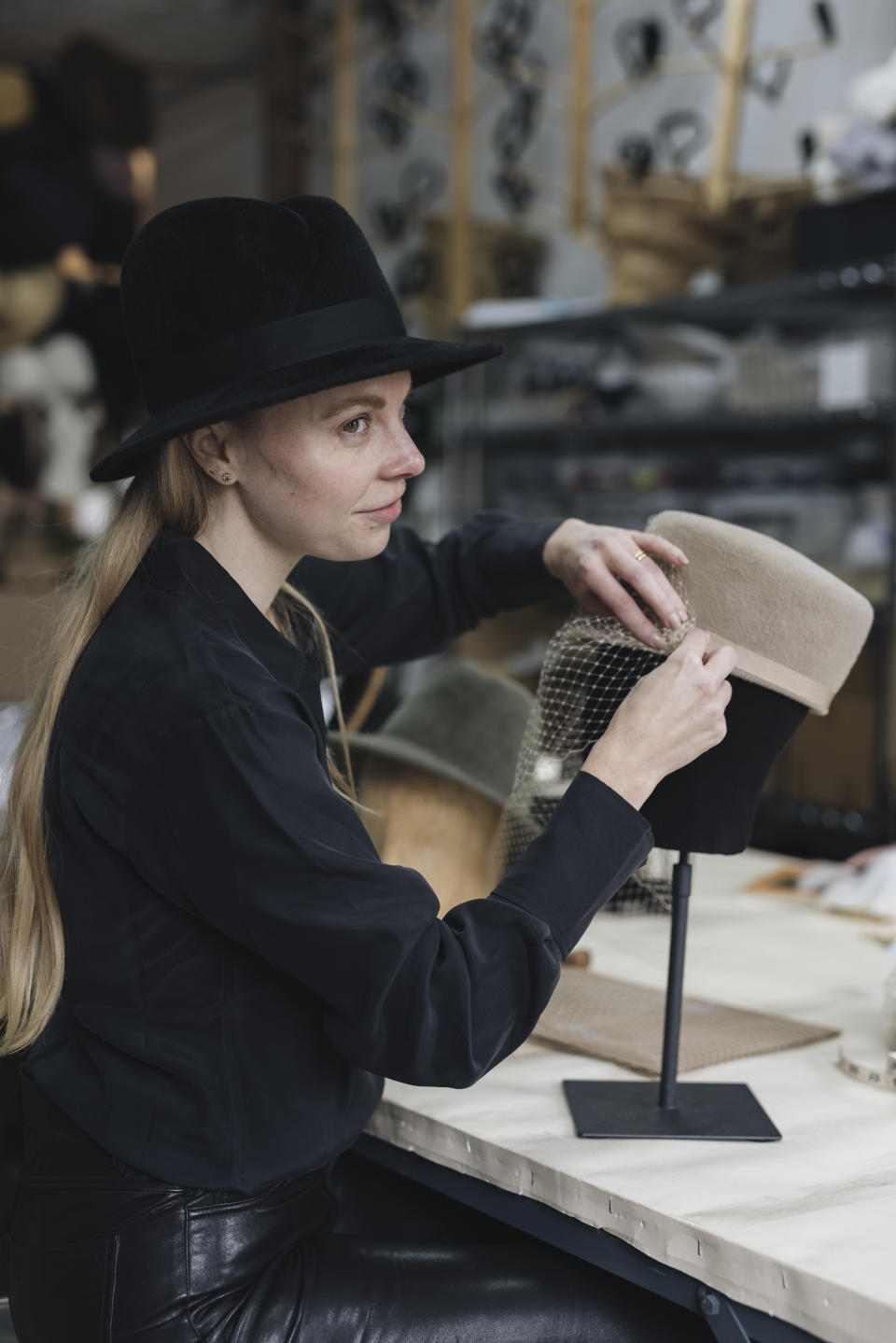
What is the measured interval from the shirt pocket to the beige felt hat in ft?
2.23

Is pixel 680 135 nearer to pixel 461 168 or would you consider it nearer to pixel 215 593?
pixel 461 168

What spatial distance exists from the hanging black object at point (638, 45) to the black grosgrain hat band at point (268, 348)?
395cm

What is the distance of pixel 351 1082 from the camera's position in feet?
3.48

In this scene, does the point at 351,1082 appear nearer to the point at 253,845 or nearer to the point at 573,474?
the point at 253,845

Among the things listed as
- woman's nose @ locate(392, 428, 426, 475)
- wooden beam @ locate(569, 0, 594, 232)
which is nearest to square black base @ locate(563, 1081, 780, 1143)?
woman's nose @ locate(392, 428, 426, 475)

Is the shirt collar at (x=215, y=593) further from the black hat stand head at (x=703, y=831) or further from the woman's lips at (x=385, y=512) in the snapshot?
the black hat stand head at (x=703, y=831)

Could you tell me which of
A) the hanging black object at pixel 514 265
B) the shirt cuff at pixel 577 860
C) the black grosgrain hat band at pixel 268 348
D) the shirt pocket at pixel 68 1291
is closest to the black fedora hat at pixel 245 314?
the black grosgrain hat band at pixel 268 348

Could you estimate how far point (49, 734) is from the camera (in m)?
1.08

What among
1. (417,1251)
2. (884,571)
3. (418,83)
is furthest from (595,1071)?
(418,83)

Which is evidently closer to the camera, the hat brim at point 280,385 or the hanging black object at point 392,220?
the hat brim at point 280,385

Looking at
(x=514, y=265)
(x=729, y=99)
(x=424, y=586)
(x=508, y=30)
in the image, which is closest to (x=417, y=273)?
(x=514, y=265)

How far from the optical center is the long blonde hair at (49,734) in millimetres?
1062

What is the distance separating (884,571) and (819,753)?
1.89ft

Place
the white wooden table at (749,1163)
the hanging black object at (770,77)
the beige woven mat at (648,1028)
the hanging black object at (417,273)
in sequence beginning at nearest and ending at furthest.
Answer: the white wooden table at (749,1163) < the beige woven mat at (648,1028) < the hanging black object at (770,77) < the hanging black object at (417,273)
